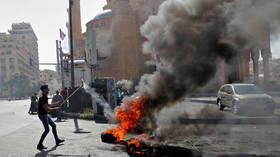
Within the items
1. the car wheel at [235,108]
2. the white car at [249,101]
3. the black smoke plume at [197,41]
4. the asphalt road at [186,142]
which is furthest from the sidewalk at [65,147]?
the white car at [249,101]

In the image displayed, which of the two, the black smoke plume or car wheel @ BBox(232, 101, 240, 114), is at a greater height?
the black smoke plume

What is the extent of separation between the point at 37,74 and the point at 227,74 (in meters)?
138

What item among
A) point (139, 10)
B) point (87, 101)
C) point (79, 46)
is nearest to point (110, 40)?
point (139, 10)

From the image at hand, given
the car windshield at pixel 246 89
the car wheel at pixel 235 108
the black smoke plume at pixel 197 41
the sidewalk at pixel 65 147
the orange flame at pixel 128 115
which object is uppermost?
the black smoke plume at pixel 197 41

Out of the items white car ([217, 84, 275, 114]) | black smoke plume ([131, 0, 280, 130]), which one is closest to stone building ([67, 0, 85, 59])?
white car ([217, 84, 275, 114])

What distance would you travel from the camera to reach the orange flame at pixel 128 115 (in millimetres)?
7324

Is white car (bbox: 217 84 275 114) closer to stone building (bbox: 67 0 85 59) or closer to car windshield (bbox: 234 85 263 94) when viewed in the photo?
car windshield (bbox: 234 85 263 94)

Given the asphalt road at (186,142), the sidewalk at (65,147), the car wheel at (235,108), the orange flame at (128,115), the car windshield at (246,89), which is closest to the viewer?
the asphalt road at (186,142)

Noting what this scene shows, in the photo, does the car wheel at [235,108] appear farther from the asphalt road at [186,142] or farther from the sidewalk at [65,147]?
the sidewalk at [65,147]

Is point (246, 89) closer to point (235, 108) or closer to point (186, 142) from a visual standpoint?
point (235, 108)

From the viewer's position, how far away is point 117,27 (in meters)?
49.2

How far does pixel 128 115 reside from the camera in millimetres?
7625

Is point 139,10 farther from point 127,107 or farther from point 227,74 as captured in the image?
point 127,107

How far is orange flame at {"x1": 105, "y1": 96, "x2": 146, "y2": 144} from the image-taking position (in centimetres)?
732
